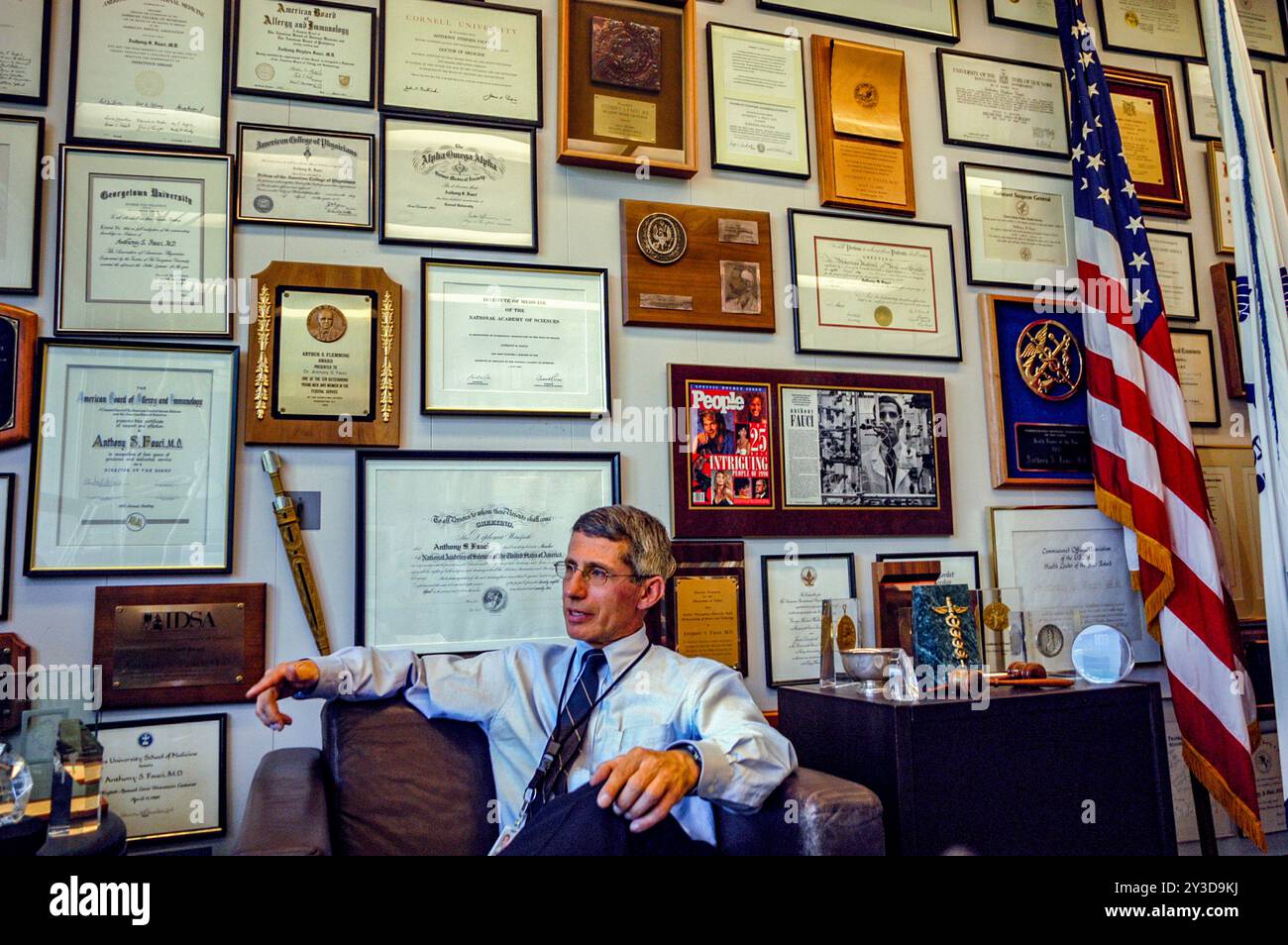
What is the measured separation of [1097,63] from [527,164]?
187cm

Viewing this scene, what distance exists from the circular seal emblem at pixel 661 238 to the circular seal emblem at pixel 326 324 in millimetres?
837

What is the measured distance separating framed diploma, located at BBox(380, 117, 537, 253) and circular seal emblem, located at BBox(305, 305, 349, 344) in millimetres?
242

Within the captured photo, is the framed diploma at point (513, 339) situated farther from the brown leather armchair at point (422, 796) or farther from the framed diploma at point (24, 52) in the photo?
the framed diploma at point (24, 52)

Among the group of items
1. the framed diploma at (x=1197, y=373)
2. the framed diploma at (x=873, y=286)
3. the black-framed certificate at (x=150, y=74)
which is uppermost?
the black-framed certificate at (x=150, y=74)

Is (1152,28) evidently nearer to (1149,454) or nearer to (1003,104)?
(1003,104)

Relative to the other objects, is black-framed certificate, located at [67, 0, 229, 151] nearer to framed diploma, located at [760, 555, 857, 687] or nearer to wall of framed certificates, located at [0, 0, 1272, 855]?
wall of framed certificates, located at [0, 0, 1272, 855]

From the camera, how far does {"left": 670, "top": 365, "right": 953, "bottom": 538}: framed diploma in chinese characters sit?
272 cm

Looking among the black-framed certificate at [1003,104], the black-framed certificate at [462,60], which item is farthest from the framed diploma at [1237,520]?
the black-framed certificate at [462,60]

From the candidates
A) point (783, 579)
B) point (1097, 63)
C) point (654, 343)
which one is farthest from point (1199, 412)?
point (654, 343)

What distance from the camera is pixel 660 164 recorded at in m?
2.76

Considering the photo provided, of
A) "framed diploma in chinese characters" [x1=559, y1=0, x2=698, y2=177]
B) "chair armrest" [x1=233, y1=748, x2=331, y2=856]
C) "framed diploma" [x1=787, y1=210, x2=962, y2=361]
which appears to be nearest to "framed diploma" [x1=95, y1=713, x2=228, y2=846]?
"chair armrest" [x1=233, y1=748, x2=331, y2=856]

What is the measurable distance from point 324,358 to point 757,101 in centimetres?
149

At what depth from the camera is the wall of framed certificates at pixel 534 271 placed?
91.5 inches

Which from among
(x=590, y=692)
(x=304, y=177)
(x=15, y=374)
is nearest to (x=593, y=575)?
(x=590, y=692)
